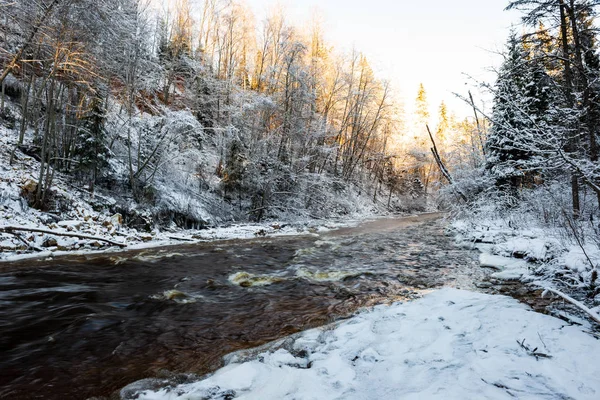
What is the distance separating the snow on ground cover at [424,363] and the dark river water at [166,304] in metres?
0.56

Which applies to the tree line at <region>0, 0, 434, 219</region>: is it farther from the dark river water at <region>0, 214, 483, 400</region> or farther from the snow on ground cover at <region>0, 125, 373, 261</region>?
the dark river water at <region>0, 214, 483, 400</region>

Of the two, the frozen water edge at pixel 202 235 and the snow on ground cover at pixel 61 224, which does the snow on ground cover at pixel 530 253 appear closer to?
the frozen water edge at pixel 202 235

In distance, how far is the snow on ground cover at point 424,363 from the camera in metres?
2.23

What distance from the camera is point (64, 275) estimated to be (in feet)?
20.3

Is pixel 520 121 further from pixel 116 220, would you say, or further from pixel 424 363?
pixel 116 220

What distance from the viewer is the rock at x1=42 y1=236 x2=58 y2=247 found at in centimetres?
816

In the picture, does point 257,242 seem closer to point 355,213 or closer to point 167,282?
point 167,282

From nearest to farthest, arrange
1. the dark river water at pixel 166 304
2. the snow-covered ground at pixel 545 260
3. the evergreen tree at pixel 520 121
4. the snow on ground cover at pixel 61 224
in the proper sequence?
the dark river water at pixel 166 304, the evergreen tree at pixel 520 121, the snow-covered ground at pixel 545 260, the snow on ground cover at pixel 61 224

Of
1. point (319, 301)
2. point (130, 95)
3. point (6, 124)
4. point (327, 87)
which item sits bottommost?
point (319, 301)

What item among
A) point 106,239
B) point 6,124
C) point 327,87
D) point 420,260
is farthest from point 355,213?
point 6,124

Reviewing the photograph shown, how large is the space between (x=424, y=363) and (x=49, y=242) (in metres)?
9.56

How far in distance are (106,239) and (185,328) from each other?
258 inches

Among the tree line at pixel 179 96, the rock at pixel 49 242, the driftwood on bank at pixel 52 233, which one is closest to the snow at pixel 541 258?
the driftwood on bank at pixel 52 233

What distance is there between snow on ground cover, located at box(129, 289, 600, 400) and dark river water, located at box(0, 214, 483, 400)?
56 centimetres
